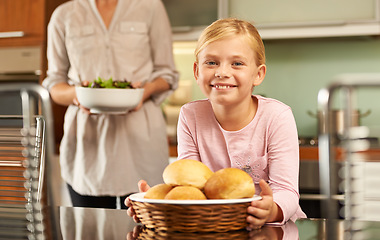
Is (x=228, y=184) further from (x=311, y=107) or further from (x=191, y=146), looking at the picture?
(x=311, y=107)

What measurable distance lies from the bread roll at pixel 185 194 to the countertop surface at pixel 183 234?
0.05m

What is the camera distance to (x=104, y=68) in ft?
6.06

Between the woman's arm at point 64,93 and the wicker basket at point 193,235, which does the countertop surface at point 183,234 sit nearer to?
the wicker basket at point 193,235

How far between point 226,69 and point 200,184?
365 millimetres

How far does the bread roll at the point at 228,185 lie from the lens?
2.58 ft

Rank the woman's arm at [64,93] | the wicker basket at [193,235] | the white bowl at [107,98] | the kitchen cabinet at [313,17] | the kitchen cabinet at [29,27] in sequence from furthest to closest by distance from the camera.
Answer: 1. the kitchen cabinet at [29,27]
2. the kitchen cabinet at [313,17]
3. the woman's arm at [64,93]
4. the white bowl at [107,98]
5. the wicker basket at [193,235]

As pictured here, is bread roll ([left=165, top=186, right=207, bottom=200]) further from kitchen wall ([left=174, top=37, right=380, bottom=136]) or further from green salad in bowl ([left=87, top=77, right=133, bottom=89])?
kitchen wall ([left=174, top=37, right=380, bottom=136])

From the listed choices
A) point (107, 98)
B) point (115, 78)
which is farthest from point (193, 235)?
point (115, 78)

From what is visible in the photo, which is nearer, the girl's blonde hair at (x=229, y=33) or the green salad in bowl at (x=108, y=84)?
the girl's blonde hair at (x=229, y=33)

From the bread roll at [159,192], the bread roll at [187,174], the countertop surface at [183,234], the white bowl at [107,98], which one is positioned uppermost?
the white bowl at [107,98]

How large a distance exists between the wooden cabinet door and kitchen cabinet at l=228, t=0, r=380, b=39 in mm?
1143

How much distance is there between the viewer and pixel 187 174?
0.81 metres

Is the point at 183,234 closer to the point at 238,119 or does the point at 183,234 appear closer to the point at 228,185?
the point at 228,185

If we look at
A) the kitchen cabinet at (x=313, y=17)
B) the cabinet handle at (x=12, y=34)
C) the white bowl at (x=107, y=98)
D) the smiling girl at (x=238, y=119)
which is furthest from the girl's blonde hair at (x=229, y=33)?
the cabinet handle at (x=12, y=34)
